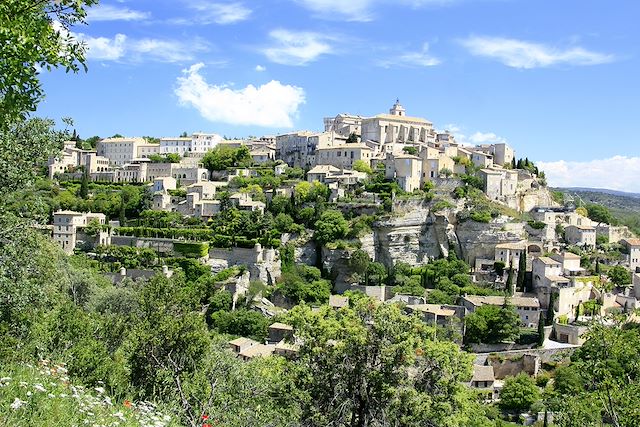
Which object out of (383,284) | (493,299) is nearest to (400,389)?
(493,299)

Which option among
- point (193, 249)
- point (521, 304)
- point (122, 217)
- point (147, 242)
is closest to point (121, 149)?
point (122, 217)

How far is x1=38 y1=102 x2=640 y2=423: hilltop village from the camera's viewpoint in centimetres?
4328

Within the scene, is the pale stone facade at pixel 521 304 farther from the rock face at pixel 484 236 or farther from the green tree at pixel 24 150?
the green tree at pixel 24 150

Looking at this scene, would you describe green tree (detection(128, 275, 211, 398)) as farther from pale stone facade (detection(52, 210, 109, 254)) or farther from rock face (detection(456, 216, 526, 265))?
rock face (detection(456, 216, 526, 265))

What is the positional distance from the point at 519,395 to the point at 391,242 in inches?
845

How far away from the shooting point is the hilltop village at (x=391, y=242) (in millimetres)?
43281

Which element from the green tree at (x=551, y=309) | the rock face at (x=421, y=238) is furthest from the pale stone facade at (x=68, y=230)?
the green tree at (x=551, y=309)

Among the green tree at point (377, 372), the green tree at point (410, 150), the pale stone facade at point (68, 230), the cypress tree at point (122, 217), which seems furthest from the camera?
the green tree at point (410, 150)

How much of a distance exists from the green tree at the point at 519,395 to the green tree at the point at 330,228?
21.1 meters

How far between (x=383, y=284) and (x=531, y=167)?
32.8m

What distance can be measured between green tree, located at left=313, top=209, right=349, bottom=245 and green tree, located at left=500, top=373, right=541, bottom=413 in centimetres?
2110

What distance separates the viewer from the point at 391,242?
55.2 metres

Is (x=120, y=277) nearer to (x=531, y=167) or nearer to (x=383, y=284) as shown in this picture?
(x=383, y=284)

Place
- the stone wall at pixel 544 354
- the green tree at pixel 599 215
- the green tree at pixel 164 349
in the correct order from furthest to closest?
the green tree at pixel 599 215
the stone wall at pixel 544 354
the green tree at pixel 164 349
